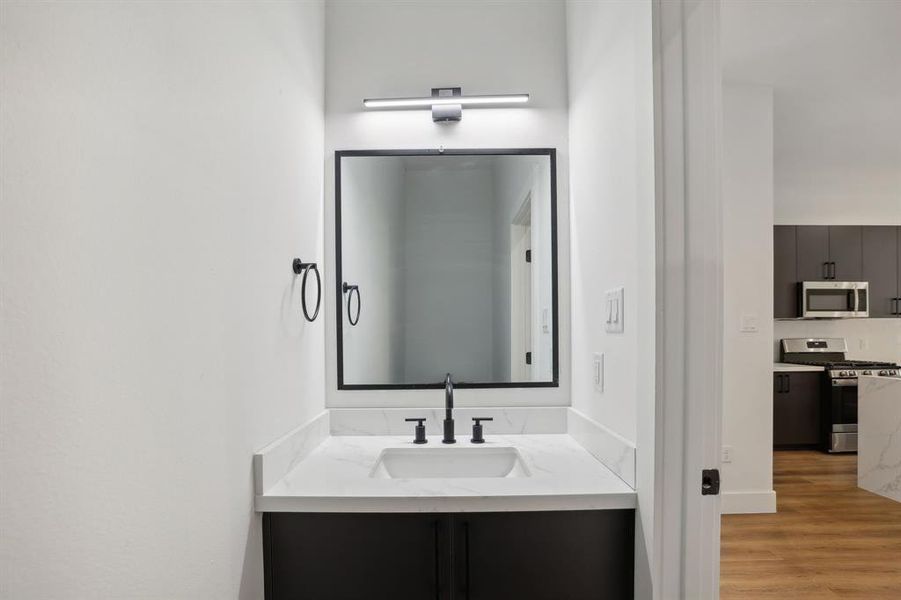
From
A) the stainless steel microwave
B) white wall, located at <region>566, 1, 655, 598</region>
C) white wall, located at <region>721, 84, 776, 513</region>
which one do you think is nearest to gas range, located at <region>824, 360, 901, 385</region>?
the stainless steel microwave

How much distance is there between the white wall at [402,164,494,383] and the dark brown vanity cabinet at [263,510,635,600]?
0.80 meters

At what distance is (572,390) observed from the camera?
6.87 ft

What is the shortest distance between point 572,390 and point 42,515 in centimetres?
171

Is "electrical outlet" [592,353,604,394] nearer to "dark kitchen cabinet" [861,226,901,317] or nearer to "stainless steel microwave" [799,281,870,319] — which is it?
"stainless steel microwave" [799,281,870,319]

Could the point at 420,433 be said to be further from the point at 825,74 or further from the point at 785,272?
→ the point at 785,272

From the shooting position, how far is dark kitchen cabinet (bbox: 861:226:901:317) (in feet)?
18.2

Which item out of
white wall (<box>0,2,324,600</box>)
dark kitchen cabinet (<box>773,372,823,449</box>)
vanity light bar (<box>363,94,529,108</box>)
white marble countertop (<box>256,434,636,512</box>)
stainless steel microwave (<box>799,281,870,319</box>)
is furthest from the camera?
stainless steel microwave (<box>799,281,870,319</box>)

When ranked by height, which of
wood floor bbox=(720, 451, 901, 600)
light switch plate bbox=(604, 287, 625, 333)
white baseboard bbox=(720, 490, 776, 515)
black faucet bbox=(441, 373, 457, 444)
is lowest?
wood floor bbox=(720, 451, 901, 600)

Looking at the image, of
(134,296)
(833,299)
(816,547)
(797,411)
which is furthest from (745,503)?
(134,296)

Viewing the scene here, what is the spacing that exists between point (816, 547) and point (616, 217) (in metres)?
2.49

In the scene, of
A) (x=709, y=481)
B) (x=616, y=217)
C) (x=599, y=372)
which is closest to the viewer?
(x=709, y=481)

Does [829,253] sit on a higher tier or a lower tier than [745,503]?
higher

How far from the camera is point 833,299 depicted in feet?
17.8

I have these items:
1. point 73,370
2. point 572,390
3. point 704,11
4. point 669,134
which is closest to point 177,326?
point 73,370
